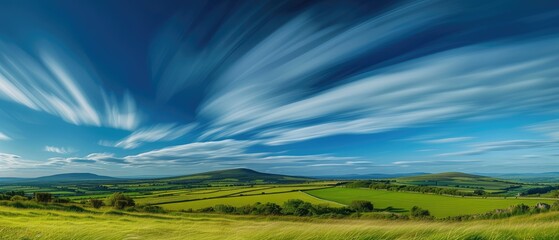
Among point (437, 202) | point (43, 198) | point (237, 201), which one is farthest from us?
point (237, 201)

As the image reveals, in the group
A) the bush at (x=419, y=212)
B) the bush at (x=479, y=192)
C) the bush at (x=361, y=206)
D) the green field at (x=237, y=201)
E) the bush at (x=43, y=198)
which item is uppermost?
the bush at (x=43, y=198)

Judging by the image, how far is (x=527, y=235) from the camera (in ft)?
20.1

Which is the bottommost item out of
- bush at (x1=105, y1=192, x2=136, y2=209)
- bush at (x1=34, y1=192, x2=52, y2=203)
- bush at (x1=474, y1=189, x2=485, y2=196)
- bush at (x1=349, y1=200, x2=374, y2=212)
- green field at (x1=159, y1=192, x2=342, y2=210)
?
bush at (x1=349, y1=200, x2=374, y2=212)

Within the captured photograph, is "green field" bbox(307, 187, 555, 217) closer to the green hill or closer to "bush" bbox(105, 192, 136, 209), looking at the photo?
the green hill

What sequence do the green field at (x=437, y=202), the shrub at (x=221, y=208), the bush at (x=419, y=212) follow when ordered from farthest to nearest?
the shrub at (x=221, y=208), the bush at (x=419, y=212), the green field at (x=437, y=202)

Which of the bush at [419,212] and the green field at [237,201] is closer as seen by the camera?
the bush at [419,212]

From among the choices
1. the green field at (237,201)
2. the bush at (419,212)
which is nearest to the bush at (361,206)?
the green field at (237,201)

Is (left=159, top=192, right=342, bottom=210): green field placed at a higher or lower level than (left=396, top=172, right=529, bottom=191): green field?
lower

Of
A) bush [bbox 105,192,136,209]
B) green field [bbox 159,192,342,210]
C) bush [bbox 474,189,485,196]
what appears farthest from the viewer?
bush [bbox 474,189,485,196]

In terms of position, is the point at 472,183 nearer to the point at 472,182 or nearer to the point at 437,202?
the point at 472,182

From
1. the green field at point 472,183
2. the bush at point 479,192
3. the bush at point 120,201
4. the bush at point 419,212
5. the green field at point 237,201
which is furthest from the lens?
the green field at point 472,183

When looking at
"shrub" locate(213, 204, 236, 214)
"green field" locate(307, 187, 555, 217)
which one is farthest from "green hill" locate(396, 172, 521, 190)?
"shrub" locate(213, 204, 236, 214)

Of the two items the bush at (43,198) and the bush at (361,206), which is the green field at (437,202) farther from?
the bush at (43,198)

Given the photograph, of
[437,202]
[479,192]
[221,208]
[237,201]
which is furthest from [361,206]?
[221,208]
